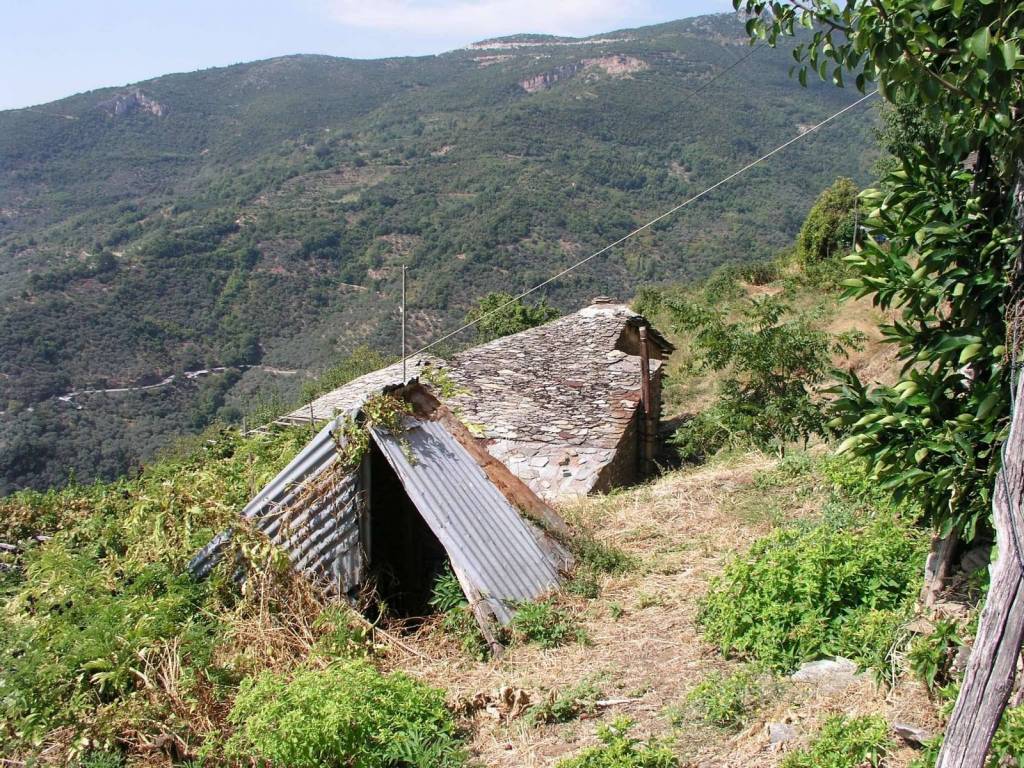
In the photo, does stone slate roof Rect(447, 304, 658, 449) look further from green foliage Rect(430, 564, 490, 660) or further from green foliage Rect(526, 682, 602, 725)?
green foliage Rect(526, 682, 602, 725)

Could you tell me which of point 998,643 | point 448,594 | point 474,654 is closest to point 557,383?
point 448,594

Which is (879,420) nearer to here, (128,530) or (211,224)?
(128,530)

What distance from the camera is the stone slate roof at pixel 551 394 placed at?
1158 cm

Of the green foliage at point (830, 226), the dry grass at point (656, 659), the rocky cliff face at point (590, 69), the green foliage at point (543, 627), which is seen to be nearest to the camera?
the dry grass at point (656, 659)

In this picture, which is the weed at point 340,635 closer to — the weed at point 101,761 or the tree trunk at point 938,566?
the weed at point 101,761

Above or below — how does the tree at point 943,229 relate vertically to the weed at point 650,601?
above

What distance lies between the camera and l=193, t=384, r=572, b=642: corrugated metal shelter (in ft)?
18.4

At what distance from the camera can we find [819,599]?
4543 mm

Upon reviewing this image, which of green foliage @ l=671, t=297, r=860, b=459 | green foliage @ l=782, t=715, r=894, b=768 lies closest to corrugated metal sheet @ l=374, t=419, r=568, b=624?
green foliage @ l=782, t=715, r=894, b=768

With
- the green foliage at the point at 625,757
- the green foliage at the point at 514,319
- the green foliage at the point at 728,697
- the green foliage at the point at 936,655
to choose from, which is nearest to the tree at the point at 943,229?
the green foliage at the point at 936,655

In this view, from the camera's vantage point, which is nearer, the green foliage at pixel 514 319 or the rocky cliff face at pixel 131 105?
the green foliage at pixel 514 319

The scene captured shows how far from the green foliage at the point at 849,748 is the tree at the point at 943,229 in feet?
2.95

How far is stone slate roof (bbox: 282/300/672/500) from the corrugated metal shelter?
12.2 feet

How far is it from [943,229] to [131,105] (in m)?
108
